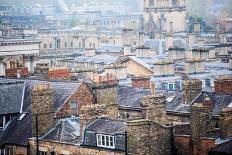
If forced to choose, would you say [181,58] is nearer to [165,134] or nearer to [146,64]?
[146,64]

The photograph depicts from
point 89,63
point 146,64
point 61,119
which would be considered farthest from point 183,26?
point 61,119

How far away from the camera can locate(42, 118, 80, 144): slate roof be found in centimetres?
4025

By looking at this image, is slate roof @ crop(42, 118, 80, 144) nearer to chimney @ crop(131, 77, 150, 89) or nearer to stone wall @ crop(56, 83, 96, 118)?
stone wall @ crop(56, 83, 96, 118)

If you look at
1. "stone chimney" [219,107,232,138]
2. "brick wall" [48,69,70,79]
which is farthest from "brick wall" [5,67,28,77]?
"stone chimney" [219,107,232,138]

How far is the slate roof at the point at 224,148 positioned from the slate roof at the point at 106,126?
201 inches

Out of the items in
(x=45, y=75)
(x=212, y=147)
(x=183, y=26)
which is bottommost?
(x=212, y=147)

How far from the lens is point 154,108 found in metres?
39.4

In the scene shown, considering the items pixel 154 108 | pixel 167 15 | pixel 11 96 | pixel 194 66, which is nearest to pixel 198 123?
pixel 154 108

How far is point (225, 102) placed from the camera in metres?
45.6

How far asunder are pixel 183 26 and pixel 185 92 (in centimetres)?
11916

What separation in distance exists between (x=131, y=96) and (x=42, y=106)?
10.9m

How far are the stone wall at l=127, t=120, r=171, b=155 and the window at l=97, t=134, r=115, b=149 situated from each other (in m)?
1.65

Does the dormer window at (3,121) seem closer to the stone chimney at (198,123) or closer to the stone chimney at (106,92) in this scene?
the stone chimney at (106,92)

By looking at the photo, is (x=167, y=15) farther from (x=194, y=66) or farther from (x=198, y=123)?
(x=198, y=123)
